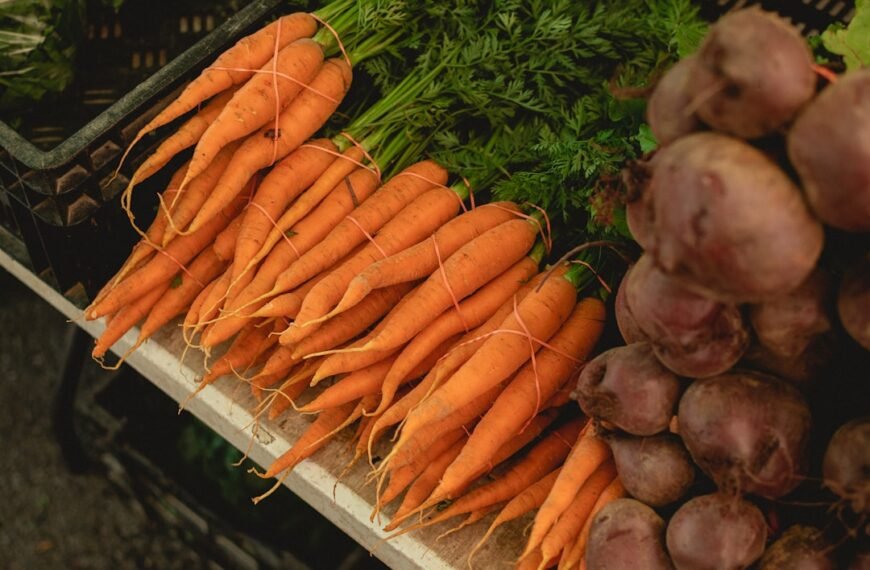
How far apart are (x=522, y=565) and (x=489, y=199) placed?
0.79 meters

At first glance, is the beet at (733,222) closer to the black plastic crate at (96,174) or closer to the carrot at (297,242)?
the carrot at (297,242)

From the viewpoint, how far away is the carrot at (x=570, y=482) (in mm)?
1366

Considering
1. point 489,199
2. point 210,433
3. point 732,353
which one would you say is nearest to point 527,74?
point 489,199

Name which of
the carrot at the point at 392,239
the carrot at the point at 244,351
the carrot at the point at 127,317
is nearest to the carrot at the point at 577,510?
the carrot at the point at 392,239

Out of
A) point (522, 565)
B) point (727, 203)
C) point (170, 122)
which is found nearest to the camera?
point (727, 203)

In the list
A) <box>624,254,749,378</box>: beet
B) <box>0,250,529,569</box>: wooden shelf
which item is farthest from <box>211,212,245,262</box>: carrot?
<box>624,254,749,378</box>: beet

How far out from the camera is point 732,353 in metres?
1.08

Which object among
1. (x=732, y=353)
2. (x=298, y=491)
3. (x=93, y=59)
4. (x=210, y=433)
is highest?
(x=732, y=353)

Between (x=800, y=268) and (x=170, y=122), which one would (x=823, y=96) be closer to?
(x=800, y=268)

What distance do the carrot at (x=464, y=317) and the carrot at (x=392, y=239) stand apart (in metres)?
0.17

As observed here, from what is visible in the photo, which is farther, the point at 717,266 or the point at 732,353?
the point at 732,353

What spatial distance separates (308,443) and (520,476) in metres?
0.40

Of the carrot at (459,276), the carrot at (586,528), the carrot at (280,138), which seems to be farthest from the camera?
the carrot at (280,138)

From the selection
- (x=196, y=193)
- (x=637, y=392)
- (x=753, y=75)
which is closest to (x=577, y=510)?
(x=637, y=392)
